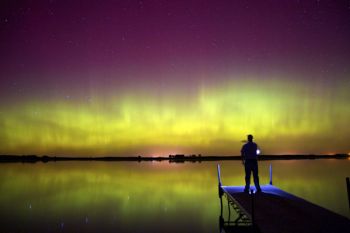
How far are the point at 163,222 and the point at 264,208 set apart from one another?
22.0 feet

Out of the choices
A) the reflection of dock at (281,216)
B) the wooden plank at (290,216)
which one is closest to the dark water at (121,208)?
the reflection of dock at (281,216)

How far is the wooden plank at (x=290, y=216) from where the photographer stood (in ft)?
32.6

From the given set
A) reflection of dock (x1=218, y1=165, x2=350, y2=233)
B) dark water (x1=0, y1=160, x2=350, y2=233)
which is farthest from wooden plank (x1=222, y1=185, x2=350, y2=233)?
dark water (x1=0, y1=160, x2=350, y2=233)

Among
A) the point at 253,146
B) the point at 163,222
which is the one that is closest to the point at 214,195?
the point at 163,222

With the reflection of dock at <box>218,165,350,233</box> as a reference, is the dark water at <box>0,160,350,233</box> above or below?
below

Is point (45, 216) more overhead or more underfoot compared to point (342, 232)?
more underfoot

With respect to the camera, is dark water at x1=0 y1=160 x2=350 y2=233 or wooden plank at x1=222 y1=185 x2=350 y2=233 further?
dark water at x1=0 y1=160 x2=350 y2=233

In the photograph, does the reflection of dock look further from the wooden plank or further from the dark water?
the dark water

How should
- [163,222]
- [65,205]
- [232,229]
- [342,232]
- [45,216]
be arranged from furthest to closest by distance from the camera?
[65,205]
[45,216]
[163,222]
[232,229]
[342,232]

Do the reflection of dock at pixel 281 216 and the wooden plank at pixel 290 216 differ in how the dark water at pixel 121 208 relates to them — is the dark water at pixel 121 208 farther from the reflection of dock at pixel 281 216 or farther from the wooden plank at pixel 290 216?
the wooden plank at pixel 290 216

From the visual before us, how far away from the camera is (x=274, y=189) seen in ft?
62.5

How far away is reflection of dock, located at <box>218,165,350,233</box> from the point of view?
A: 32.9 ft

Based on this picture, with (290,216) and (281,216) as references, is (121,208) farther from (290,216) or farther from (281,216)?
(290,216)

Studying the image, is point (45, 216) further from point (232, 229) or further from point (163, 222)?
point (232, 229)
